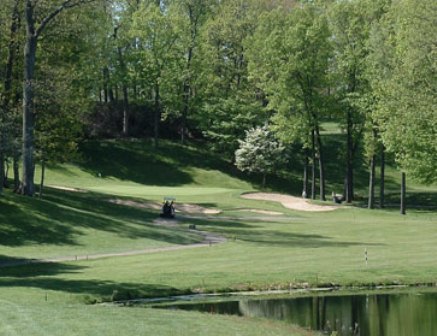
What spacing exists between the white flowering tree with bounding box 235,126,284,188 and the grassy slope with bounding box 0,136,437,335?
440 inches

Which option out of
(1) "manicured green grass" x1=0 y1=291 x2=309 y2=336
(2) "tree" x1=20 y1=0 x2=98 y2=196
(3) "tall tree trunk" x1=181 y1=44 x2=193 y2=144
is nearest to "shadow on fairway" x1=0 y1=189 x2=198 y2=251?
(2) "tree" x1=20 y1=0 x2=98 y2=196

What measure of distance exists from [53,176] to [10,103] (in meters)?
24.3

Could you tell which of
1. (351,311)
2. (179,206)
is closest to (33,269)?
(351,311)

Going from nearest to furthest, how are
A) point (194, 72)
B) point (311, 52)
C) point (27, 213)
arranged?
point (27, 213) → point (311, 52) → point (194, 72)

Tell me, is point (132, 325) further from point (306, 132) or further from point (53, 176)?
point (53, 176)

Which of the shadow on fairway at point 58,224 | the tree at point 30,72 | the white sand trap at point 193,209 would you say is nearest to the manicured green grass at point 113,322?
the shadow on fairway at point 58,224

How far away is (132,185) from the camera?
7438 centimetres

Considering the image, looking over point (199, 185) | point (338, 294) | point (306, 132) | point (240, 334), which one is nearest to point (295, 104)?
point (306, 132)

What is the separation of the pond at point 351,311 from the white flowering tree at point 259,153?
50331 mm

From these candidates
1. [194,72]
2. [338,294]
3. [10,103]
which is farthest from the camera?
[194,72]

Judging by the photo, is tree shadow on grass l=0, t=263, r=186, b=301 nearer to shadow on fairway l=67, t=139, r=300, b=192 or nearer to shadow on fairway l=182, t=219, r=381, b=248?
shadow on fairway l=182, t=219, r=381, b=248

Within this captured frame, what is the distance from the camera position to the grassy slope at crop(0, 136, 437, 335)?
2411 cm

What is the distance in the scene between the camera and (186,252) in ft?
119

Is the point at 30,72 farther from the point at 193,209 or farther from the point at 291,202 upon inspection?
the point at 291,202
